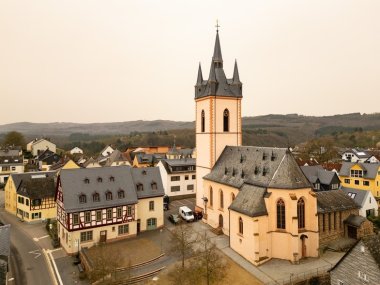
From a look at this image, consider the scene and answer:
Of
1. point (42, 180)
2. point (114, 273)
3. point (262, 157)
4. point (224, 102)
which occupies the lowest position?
point (114, 273)

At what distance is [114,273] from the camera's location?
23469 millimetres

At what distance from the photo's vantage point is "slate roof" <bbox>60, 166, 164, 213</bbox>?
33.0 meters

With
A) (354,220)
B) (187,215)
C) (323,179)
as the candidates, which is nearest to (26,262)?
(187,215)

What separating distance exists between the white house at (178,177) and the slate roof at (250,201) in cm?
2645

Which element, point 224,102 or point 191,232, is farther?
point 224,102

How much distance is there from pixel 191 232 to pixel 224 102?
18541 millimetres

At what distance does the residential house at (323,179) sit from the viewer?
4906 centimetres

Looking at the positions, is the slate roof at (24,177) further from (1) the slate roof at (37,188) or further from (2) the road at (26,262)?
(2) the road at (26,262)

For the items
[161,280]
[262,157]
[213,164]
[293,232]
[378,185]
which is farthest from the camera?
[378,185]

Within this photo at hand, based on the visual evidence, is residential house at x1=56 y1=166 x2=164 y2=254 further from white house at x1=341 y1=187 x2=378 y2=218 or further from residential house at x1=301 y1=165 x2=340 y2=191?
residential house at x1=301 y1=165 x2=340 y2=191

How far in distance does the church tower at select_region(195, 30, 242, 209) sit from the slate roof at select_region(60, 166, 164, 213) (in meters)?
7.82

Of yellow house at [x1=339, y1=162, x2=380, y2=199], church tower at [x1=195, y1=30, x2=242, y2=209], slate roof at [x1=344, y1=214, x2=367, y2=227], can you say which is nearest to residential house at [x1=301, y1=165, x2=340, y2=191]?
yellow house at [x1=339, y1=162, x2=380, y2=199]

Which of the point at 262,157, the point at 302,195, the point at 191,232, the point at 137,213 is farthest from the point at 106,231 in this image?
the point at 302,195

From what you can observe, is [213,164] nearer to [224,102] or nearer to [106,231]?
[224,102]
